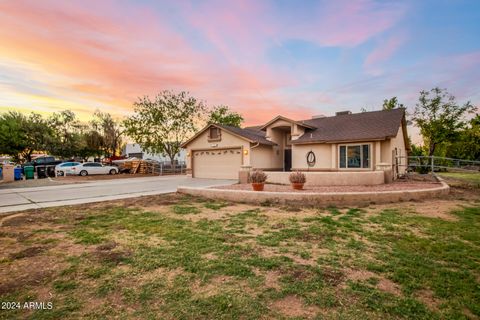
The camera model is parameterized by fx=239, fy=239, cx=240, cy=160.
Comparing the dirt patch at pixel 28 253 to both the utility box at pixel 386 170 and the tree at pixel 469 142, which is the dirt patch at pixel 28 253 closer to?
the utility box at pixel 386 170

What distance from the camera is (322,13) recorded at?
12.9 m

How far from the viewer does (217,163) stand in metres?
20.6

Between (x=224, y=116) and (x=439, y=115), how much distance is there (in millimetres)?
29366

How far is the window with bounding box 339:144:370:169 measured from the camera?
16141 mm

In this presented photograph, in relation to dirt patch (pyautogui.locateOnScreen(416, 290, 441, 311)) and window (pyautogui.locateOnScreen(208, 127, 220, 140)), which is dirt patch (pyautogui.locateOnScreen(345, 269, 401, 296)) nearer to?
dirt patch (pyautogui.locateOnScreen(416, 290, 441, 311))

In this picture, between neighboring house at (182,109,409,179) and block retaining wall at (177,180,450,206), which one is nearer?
block retaining wall at (177,180,450,206)

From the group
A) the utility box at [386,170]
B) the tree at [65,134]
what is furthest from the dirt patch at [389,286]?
the tree at [65,134]

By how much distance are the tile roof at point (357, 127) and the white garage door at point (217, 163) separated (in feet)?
16.3

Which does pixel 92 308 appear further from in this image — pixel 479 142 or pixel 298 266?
pixel 479 142

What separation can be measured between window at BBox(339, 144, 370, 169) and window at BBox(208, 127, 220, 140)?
9877 millimetres

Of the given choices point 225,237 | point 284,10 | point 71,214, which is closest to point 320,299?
point 225,237

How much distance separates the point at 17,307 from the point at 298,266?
3848mm

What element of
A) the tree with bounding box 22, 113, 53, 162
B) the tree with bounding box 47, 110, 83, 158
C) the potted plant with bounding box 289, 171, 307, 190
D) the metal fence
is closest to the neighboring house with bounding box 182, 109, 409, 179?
the metal fence

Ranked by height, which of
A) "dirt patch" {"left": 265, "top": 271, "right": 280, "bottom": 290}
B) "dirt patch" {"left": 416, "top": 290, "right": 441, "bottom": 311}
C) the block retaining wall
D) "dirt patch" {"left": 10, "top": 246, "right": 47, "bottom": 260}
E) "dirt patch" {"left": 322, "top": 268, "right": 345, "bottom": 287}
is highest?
the block retaining wall
